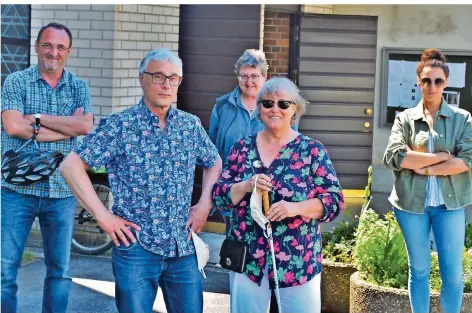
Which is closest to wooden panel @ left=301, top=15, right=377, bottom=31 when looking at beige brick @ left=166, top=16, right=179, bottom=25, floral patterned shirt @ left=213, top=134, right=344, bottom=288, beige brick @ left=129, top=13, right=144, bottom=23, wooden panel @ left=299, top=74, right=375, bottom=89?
wooden panel @ left=299, top=74, right=375, bottom=89

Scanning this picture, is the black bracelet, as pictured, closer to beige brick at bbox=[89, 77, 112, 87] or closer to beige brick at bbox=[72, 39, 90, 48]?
beige brick at bbox=[89, 77, 112, 87]

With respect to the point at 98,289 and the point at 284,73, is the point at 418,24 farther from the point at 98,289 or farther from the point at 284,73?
the point at 98,289

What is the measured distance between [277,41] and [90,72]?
2384mm

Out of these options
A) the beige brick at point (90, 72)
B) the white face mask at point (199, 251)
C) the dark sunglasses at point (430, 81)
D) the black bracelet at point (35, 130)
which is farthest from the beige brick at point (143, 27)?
the white face mask at point (199, 251)

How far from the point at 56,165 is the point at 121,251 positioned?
3.32 feet

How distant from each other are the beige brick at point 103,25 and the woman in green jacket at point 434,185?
3.58 meters

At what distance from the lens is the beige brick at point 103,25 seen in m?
8.50

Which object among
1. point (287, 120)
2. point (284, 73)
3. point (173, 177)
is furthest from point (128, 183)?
point (284, 73)

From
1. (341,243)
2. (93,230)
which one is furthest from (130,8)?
(341,243)

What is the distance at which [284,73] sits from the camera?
33.2 ft

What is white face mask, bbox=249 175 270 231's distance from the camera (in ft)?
14.7

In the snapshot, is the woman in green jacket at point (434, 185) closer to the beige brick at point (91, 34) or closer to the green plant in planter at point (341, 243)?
the green plant in planter at point (341, 243)

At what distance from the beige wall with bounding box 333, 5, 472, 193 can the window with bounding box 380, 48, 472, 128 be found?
7 cm

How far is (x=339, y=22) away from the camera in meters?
10.4
